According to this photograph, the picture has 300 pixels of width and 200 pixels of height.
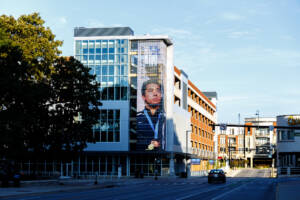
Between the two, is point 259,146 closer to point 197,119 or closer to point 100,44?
point 197,119

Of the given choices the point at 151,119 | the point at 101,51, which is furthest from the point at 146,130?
the point at 101,51

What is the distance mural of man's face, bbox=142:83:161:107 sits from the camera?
8244 centimetres

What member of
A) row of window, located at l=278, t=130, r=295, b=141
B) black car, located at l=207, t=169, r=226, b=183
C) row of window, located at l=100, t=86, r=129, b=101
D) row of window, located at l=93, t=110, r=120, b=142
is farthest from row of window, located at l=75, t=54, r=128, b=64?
row of window, located at l=278, t=130, r=295, b=141

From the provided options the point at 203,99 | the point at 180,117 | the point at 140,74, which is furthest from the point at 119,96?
the point at 203,99

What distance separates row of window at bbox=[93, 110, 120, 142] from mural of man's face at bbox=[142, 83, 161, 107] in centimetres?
564

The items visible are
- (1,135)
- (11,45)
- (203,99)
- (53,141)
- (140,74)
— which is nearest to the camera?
(1,135)

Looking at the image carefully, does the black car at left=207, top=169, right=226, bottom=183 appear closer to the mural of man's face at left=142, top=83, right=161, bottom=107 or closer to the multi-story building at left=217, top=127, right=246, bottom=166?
the mural of man's face at left=142, top=83, right=161, bottom=107

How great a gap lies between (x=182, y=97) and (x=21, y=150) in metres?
56.0

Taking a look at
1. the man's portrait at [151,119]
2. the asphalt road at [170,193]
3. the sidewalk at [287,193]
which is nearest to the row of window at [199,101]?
the man's portrait at [151,119]

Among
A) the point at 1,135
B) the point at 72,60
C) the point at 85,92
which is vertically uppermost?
the point at 72,60

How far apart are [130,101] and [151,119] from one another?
4.98 meters

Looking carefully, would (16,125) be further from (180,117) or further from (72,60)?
(180,117)

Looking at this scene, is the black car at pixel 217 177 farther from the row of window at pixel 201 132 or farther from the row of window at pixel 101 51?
the row of window at pixel 201 132

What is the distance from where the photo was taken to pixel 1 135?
1687 inches
